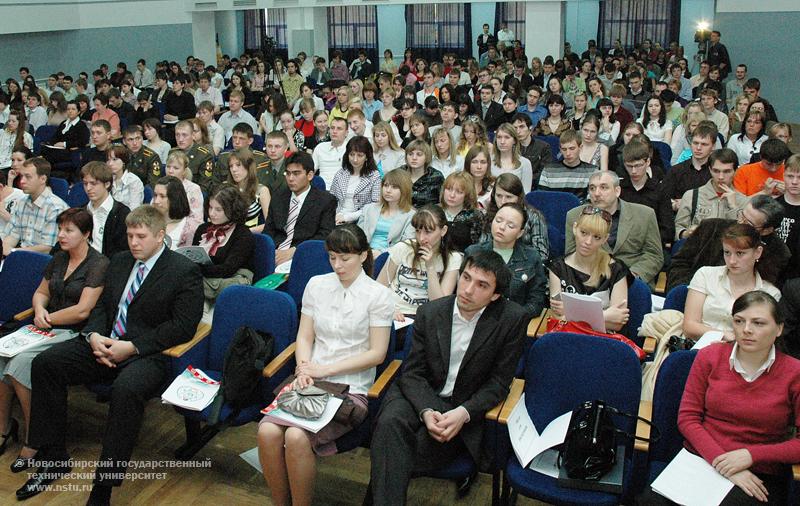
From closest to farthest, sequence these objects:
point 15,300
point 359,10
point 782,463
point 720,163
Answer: point 782,463 → point 15,300 → point 720,163 → point 359,10

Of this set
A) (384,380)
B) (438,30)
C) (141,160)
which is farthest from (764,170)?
(438,30)

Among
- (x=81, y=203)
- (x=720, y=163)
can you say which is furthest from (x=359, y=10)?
(x=720, y=163)

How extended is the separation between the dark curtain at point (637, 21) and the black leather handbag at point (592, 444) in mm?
18610

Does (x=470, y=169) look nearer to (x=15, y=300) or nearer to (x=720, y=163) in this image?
(x=720, y=163)

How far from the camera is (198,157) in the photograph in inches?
269

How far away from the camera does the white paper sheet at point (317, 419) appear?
3.04m

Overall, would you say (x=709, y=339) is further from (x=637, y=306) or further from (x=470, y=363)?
(x=470, y=363)

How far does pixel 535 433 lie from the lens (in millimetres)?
3021

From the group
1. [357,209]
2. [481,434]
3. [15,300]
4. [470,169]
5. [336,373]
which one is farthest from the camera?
[357,209]

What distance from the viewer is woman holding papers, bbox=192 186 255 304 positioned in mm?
4211

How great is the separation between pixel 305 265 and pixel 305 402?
1.36 meters

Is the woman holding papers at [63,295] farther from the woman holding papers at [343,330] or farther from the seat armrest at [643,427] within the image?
the seat armrest at [643,427]

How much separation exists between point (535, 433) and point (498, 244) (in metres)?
1.22

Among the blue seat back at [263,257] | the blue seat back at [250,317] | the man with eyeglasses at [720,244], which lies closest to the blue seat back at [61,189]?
the blue seat back at [263,257]
